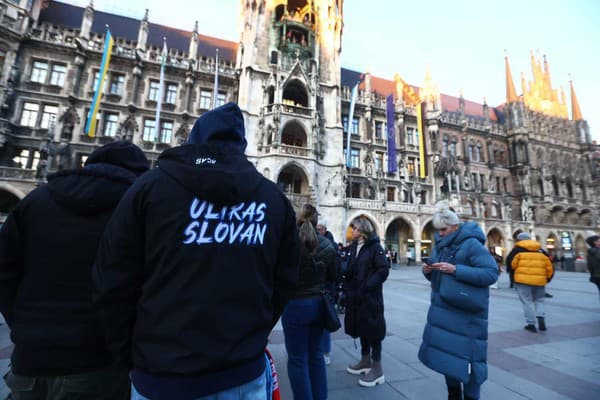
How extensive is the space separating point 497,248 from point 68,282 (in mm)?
33791

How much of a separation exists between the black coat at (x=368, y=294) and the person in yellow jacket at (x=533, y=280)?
162 inches

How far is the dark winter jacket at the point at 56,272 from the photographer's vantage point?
1534mm

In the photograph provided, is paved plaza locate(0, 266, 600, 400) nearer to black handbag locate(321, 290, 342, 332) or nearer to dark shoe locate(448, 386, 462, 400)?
dark shoe locate(448, 386, 462, 400)

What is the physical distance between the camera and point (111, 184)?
1755mm

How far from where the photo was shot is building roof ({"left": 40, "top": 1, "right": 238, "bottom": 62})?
22.8 metres

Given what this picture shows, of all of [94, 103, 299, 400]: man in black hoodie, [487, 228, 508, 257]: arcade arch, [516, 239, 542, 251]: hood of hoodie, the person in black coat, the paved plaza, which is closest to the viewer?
[94, 103, 299, 400]: man in black hoodie

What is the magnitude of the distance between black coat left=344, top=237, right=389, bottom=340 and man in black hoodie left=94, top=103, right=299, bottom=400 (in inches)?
92.7

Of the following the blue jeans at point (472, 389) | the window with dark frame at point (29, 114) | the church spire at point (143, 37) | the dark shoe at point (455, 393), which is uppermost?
the church spire at point (143, 37)

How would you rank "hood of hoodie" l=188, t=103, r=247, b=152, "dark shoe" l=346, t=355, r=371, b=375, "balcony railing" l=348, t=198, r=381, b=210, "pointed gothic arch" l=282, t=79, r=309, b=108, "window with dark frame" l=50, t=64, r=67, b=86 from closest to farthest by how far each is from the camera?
1. "hood of hoodie" l=188, t=103, r=247, b=152
2. "dark shoe" l=346, t=355, r=371, b=375
3. "window with dark frame" l=50, t=64, r=67, b=86
4. "balcony railing" l=348, t=198, r=381, b=210
5. "pointed gothic arch" l=282, t=79, r=309, b=108

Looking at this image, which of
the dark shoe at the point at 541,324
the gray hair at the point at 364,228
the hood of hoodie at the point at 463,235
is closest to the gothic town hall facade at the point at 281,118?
the dark shoe at the point at 541,324

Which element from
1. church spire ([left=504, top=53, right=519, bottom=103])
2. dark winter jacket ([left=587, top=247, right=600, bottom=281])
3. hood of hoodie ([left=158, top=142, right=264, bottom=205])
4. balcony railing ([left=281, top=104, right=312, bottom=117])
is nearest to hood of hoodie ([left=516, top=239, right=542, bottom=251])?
Answer: dark winter jacket ([left=587, top=247, right=600, bottom=281])

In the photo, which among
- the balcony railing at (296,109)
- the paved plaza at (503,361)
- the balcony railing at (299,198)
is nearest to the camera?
the paved plaza at (503,361)

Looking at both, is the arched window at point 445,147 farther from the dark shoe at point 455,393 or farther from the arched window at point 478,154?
the dark shoe at point 455,393

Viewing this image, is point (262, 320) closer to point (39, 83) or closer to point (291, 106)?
point (291, 106)
